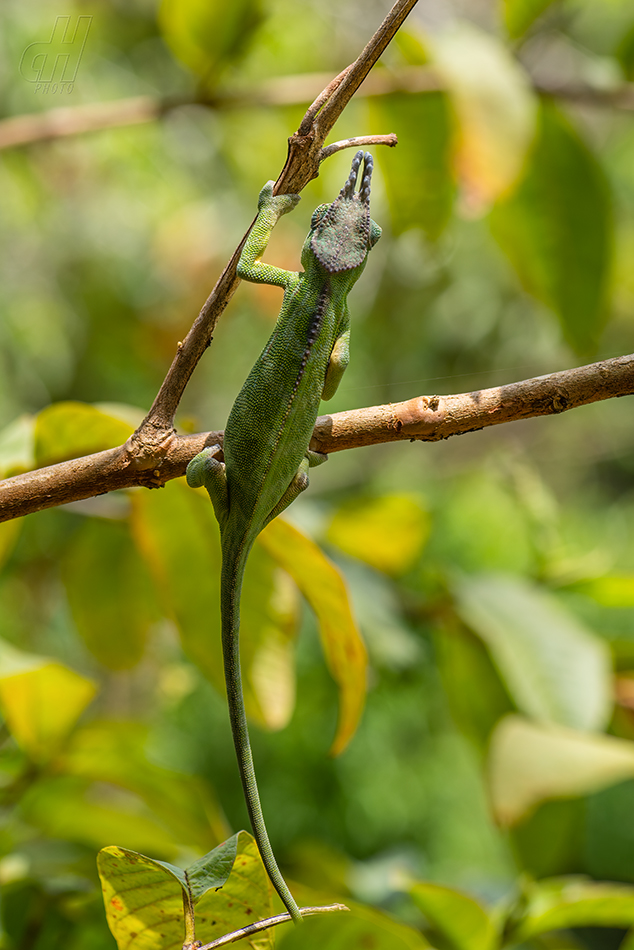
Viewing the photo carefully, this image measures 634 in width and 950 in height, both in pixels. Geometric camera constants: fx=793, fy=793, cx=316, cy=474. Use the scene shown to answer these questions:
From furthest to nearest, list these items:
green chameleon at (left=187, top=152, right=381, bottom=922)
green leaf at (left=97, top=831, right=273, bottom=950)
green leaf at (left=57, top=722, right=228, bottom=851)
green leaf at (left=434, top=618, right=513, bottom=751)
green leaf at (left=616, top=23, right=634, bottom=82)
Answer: green leaf at (left=616, top=23, right=634, bottom=82), green leaf at (left=434, top=618, right=513, bottom=751), green leaf at (left=57, top=722, right=228, bottom=851), green chameleon at (left=187, top=152, right=381, bottom=922), green leaf at (left=97, top=831, right=273, bottom=950)

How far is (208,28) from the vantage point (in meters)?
1.17

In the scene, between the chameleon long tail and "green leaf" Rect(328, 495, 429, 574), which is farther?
"green leaf" Rect(328, 495, 429, 574)

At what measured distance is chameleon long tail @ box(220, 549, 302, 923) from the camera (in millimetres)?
584

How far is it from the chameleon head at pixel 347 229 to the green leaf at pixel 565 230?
54cm

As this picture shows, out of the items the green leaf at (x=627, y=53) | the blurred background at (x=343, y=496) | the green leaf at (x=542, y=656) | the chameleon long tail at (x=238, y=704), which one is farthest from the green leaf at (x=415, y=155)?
the chameleon long tail at (x=238, y=704)

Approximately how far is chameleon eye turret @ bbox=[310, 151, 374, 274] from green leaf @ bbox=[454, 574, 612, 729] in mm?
561

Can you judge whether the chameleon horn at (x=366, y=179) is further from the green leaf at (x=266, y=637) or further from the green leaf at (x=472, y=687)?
the green leaf at (x=472, y=687)

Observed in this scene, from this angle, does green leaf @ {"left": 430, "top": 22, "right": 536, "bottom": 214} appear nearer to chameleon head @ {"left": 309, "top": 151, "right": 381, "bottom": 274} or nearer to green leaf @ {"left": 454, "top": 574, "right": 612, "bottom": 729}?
chameleon head @ {"left": 309, "top": 151, "right": 381, "bottom": 274}

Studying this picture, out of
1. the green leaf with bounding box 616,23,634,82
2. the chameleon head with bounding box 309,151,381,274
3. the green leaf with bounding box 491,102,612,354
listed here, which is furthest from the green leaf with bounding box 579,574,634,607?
the green leaf with bounding box 616,23,634,82

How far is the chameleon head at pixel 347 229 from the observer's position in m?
0.82

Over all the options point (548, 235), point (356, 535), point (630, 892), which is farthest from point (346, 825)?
point (548, 235)

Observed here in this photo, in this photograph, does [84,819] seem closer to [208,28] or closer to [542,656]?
[542,656]

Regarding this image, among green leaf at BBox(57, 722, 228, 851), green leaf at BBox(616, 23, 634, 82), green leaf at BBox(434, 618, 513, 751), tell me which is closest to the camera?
green leaf at BBox(57, 722, 228, 851)

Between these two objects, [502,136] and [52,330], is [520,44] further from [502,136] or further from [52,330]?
[52,330]
